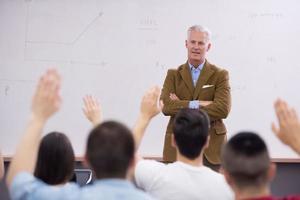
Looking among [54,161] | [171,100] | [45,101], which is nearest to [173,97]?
[171,100]

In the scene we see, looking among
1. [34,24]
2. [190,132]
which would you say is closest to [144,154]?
[34,24]

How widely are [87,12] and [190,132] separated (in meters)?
2.58

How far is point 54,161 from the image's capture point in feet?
6.22

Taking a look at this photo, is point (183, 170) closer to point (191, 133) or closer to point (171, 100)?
point (191, 133)

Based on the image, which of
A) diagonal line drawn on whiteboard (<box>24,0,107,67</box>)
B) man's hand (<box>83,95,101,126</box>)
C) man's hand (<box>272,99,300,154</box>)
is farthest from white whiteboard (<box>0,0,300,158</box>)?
man's hand (<box>272,99,300,154</box>)

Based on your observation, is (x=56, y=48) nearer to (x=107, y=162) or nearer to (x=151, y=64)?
(x=151, y=64)

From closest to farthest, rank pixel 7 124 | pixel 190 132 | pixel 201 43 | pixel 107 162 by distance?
pixel 107 162
pixel 190 132
pixel 201 43
pixel 7 124

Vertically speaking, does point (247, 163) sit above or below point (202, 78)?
below

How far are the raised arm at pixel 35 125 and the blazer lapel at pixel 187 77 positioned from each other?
2.10m

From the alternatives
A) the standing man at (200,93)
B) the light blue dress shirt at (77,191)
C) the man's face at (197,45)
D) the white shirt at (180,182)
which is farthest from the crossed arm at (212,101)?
the light blue dress shirt at (77,191)

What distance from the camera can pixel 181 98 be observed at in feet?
11.7

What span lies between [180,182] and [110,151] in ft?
1.77

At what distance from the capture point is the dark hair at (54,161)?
1857 millimetres

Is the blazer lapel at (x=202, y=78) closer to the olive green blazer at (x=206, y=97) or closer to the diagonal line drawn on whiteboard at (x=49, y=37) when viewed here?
the olive green blazer at (x=206, y=97)
